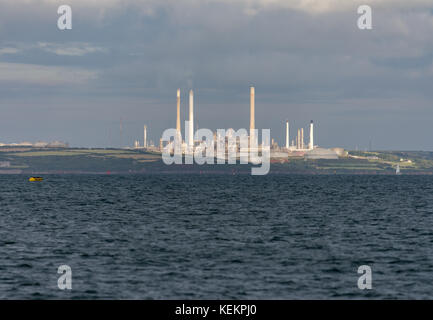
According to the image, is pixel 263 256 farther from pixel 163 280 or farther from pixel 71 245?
pixel 71 245

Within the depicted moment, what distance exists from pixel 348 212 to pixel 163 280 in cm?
6553

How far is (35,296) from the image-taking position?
40156 millimetres

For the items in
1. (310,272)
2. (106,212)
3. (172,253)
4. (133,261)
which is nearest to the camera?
(310,272)

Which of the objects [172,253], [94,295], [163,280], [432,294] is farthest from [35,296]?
[432,294]

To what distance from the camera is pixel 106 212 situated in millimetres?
103438

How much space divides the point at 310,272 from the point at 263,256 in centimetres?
791

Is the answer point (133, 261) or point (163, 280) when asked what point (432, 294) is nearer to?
point (163, 280)

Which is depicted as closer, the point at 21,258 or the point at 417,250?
the point at 21,258

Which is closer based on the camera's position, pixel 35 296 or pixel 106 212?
pixel 35 296
